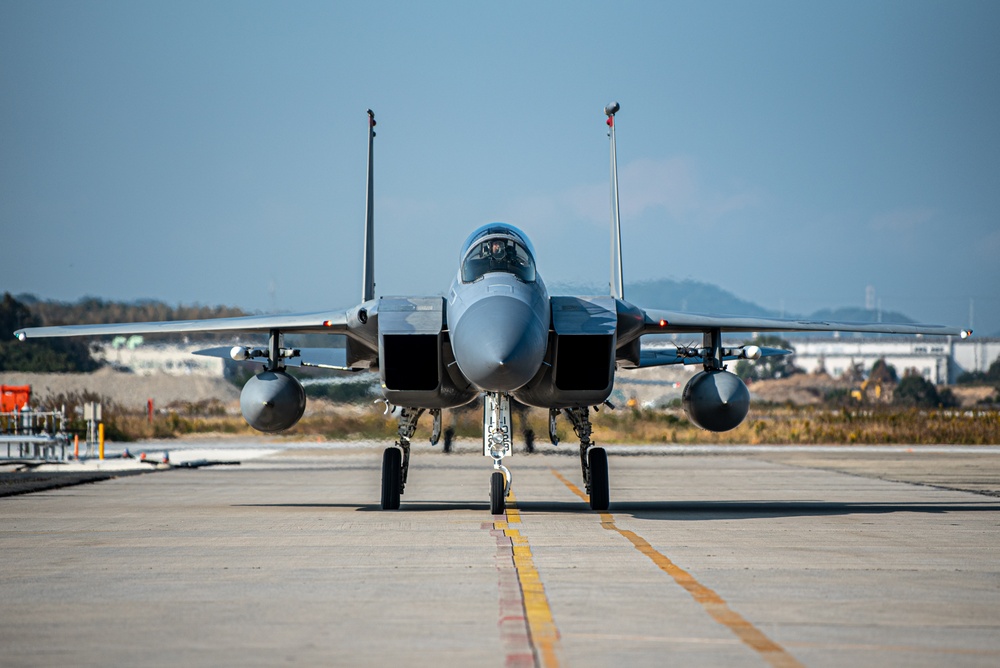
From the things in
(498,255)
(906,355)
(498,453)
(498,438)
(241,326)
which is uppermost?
(906,355)

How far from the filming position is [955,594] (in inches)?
320

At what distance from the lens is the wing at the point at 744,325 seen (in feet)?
53.6

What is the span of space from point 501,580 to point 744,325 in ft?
28.3

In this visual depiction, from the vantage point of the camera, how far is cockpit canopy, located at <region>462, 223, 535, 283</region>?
1417 centimetres

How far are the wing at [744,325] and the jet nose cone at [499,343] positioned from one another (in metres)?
3.32

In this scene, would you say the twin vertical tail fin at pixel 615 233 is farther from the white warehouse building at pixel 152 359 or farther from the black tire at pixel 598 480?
the white warehouse building at pixel 152 359

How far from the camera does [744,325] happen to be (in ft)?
54.1

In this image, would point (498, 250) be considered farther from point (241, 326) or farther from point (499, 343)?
point (241, 326)

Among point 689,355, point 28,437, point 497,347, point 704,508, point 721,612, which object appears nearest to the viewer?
point 721,612

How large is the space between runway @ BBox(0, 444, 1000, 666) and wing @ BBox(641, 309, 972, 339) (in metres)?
2.33

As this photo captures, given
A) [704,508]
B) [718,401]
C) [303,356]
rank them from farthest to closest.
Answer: [303,356]
[704,508]
[718,401]

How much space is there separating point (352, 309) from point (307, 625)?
361 inches

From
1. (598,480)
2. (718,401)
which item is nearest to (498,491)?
(598,480)

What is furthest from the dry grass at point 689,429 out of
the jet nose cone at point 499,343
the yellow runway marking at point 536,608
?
the yellow runway marking at point 536,608
